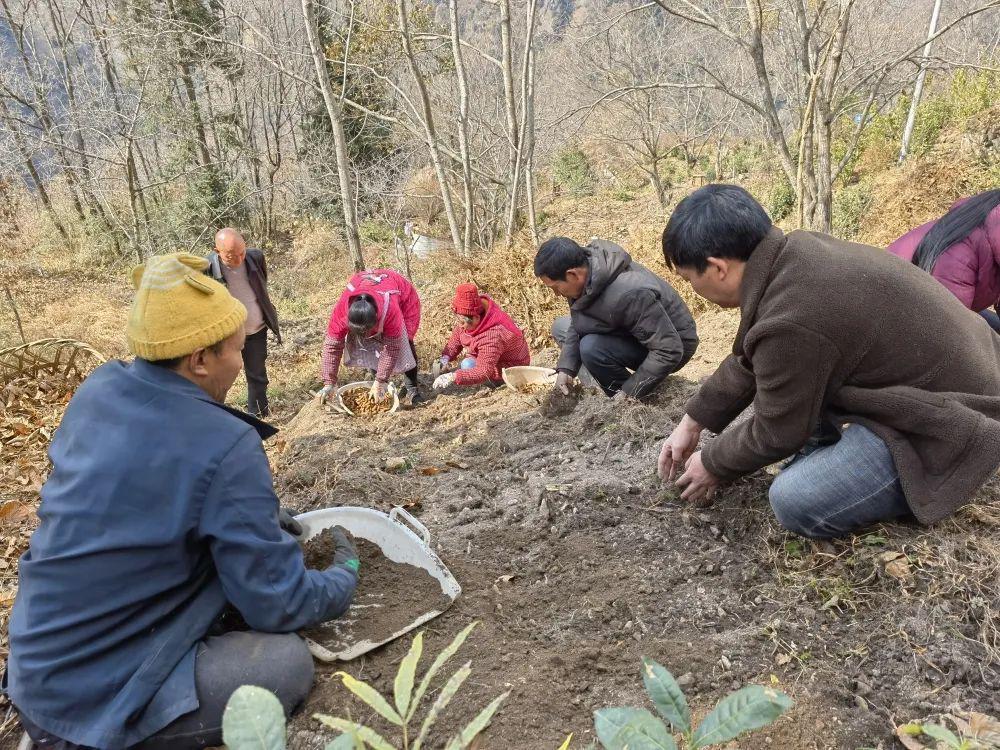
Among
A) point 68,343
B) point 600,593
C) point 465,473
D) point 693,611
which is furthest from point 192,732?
point 68,343

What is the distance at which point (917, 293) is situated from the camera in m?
1.81

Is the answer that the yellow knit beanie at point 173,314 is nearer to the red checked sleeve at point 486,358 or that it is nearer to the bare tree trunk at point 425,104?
the red checked sleeve at point 486,358

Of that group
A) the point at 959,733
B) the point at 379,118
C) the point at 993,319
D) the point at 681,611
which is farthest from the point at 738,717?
the point at 379,118

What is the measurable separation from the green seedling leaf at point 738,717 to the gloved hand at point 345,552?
4.79 feet

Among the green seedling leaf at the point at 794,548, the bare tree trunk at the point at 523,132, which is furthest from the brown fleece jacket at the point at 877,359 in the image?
the bare tree trunk at the point at 523,132

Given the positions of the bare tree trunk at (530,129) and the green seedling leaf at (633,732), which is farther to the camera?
the bare tree trunk at (530,129)

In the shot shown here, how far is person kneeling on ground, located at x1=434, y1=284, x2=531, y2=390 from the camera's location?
192 inches

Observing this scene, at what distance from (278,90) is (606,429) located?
531 inches

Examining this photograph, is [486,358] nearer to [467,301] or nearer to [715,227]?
[467,301]

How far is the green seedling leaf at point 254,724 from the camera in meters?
0.69

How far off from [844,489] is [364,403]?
365 cm

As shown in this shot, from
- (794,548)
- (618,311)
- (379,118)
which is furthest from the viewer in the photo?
(379,118)

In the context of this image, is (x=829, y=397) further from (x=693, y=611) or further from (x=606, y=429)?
(x=606, y=429)

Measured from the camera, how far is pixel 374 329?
497cm
